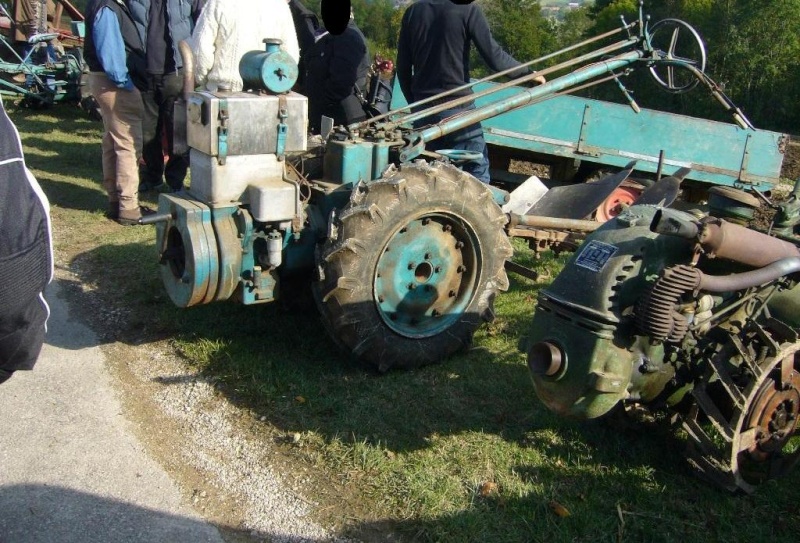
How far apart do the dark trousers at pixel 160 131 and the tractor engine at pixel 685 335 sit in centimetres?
545

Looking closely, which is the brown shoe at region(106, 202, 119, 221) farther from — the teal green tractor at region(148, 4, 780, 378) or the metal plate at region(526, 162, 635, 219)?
the metal plate at region(526, 162, 635, 219)

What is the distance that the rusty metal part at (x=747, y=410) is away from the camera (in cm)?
318

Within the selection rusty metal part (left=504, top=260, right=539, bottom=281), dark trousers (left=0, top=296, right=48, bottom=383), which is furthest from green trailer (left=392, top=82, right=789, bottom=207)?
dark trousers (left=0, top=296, right=48, bottom=383)

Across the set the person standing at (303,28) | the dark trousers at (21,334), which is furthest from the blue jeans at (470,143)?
the dark trousers at (21,334)

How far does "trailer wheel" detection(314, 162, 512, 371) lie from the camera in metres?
4.01

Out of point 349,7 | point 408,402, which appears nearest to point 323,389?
point 408,402

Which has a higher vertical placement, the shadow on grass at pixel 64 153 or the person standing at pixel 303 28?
the person standing at pixel 303 28

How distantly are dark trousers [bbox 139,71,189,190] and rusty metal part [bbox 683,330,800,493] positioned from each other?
5.81m

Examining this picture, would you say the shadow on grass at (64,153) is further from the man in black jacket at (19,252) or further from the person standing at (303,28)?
the man in black jacket at (19,252)

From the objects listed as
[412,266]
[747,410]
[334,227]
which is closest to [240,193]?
[334,227]

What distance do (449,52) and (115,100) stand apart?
2994mm

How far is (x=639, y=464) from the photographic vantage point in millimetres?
3600

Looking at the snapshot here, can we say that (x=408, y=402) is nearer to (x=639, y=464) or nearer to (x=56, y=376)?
(x=639, y=464)

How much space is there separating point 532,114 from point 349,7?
79.2 inches
